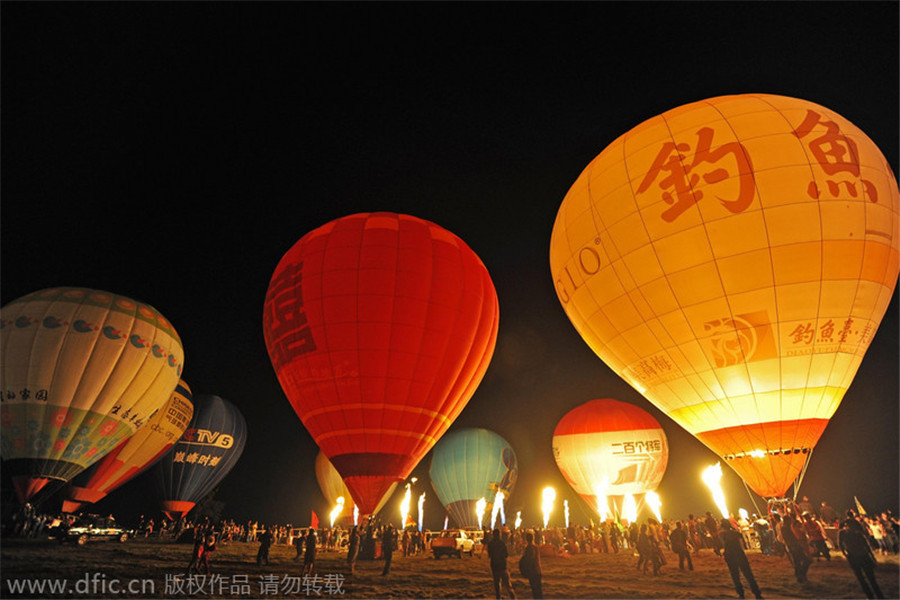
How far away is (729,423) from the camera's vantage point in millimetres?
10180

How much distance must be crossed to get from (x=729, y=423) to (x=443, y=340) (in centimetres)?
642

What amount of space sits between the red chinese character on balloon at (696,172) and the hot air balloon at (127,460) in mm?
17843

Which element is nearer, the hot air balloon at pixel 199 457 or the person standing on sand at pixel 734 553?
the person standing on sand at pixel 734 553

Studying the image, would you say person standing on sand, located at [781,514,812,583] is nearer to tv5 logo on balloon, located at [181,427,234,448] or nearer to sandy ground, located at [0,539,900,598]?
sandy ground, located at [0,539,900,598]

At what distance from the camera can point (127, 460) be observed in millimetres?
18938

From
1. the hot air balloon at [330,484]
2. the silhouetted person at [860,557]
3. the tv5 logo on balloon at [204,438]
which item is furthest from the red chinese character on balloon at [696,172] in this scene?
the hot air balloon at [330,484]

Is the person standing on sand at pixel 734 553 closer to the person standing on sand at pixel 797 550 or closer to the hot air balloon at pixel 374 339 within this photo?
the person standing on sand at pixel 797 550

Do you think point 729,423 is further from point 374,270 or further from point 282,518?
point 282,518

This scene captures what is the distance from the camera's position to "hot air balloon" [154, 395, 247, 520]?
2172 cm

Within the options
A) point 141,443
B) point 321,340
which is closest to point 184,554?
point 321,340

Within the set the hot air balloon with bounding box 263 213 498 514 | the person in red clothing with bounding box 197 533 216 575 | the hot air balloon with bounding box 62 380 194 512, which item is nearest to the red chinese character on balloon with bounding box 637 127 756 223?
the hot air balloon with bounding box 263 213 498 514

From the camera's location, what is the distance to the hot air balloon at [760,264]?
9.64m

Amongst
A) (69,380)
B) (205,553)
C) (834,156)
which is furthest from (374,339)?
(834,156)

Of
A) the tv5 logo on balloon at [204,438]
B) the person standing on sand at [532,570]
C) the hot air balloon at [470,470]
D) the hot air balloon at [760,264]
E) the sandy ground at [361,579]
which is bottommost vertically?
the sandy ground at [361,579]
